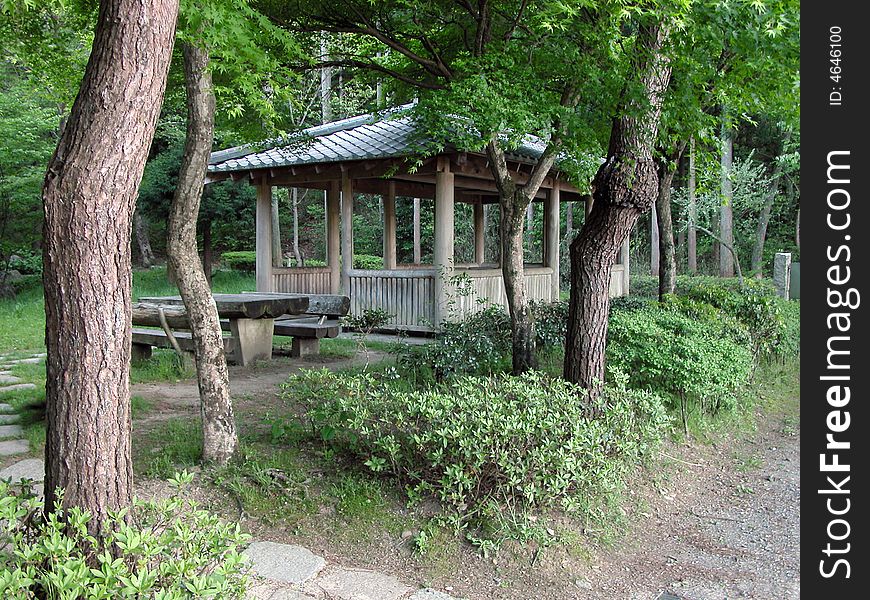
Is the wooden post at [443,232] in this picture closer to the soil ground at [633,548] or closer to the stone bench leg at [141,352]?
the stone bench leg at [141,352]

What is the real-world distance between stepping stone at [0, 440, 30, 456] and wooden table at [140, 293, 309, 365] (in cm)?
314

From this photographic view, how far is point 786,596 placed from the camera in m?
3.64

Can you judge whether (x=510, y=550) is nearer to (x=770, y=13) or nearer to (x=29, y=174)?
(x=770, y=13)

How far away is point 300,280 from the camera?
13.3m

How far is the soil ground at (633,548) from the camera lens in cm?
360

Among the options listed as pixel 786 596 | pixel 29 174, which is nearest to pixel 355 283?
pixel 786 596

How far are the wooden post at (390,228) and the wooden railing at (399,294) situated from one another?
2.32ft

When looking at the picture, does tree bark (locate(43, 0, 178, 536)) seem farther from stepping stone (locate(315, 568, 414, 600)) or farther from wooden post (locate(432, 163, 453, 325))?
wooden post (locate(432, 163, 453, 325))

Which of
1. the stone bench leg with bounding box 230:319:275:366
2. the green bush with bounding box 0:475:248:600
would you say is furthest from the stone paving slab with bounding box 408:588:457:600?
the stone bench leg with bounding box 230:319:275:366

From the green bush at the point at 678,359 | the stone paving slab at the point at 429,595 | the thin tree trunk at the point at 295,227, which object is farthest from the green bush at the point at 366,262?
the stone paving slab at the point at 429,595

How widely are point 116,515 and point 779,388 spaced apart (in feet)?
25.8

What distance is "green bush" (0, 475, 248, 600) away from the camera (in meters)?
2.10

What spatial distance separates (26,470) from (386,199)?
9.94 meters

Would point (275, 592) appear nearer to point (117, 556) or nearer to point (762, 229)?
point (117, 556)
